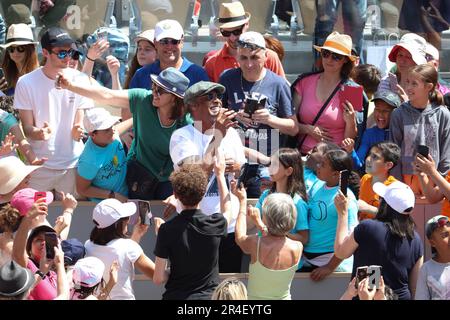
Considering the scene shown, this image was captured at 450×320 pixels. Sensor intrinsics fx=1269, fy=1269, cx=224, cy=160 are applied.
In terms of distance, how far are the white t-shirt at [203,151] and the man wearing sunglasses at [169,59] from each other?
1066 millimetres

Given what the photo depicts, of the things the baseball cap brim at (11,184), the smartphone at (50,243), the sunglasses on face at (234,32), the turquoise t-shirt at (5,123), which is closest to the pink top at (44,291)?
the smartphone at (50,243)

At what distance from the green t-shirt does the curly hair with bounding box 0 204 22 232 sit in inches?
54.8

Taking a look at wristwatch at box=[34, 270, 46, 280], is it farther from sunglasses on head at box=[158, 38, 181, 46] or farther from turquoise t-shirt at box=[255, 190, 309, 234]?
sunglasses on head at box=[158, 38, 181, 46]

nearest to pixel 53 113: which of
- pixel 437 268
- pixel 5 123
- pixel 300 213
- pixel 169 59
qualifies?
pixel 5 123

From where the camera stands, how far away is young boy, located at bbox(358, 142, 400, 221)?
8844 millimetres

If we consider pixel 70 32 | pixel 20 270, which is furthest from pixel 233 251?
pixel 70 32

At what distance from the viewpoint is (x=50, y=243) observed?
7.75 m

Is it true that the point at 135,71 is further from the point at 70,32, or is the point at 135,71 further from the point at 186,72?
the point at 70,32

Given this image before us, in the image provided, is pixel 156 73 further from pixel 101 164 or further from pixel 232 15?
pixel 101 164

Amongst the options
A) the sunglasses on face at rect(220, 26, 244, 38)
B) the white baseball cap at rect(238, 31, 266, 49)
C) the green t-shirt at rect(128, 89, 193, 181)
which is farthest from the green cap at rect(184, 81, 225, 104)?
the sunglasses on face at rect(220, 26, 244, 38)

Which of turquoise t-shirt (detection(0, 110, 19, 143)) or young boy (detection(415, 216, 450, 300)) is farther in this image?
turquoise t-shirt (detection(0, 110, 19, 143))

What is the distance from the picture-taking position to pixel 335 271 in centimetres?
845

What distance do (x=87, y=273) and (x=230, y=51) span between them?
3.37 meters
